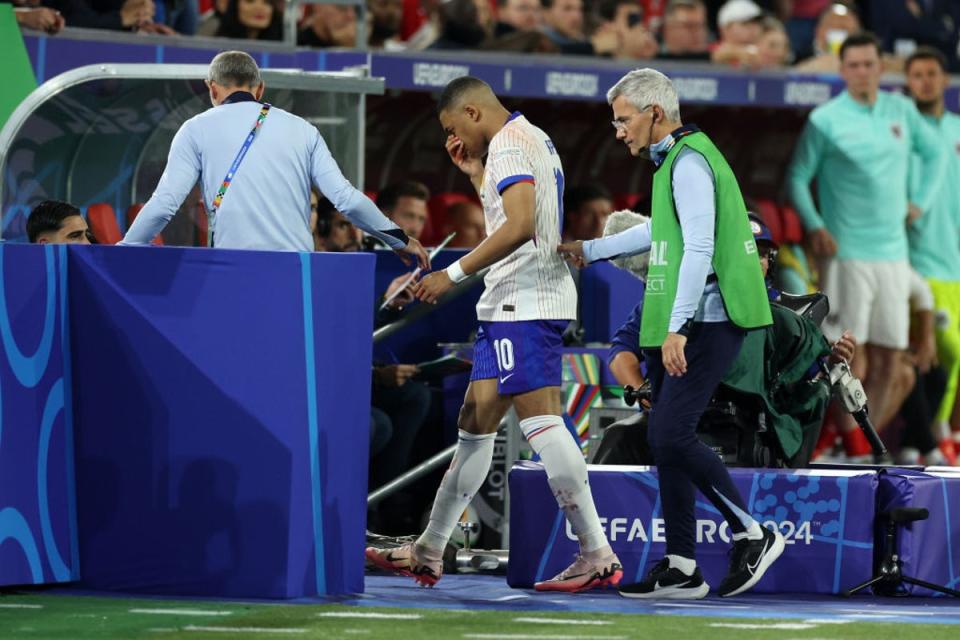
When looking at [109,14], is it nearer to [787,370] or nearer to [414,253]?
[414,253]

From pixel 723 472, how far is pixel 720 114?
7958 mm

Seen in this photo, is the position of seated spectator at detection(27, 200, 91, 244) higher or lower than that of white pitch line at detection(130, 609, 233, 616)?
higher

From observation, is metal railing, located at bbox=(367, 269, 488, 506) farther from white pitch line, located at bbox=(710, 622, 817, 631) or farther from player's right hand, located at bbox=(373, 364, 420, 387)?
white pitch line, located at bbox=(710, 622, 817, 631)

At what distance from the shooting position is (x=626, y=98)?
23.9 feet

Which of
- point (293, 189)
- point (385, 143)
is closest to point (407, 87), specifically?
point (385, 143)

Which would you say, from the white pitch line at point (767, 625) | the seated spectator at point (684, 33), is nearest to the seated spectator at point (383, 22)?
the seated spectator at point (684, 33)

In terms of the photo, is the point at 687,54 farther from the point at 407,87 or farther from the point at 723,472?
the point at 723,472

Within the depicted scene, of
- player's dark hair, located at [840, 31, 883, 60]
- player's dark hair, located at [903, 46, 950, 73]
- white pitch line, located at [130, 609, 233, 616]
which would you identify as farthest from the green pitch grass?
player's dark hair, located at [903, 46, 950, 73]

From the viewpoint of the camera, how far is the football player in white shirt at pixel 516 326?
24.0 ft

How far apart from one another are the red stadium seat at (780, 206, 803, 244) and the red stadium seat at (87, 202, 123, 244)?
213 inches

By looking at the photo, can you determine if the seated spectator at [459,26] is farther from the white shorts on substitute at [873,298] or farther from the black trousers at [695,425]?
Answer: the black trousers at [695,425]

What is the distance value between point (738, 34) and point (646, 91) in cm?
750

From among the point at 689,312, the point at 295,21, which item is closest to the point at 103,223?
the point at 295,21

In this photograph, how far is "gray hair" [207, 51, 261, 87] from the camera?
24.7ft
